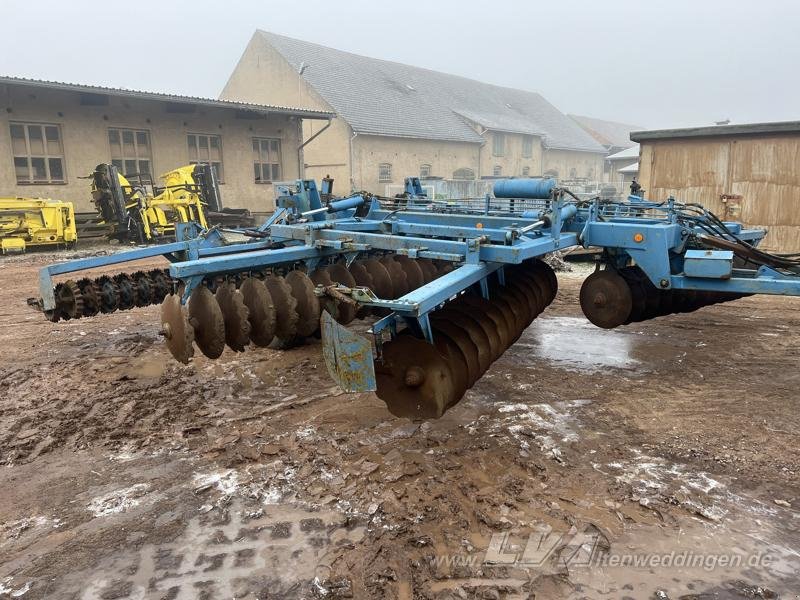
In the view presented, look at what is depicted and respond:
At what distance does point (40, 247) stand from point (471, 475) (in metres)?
11.9

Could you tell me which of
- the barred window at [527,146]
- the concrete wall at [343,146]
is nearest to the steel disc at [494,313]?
the concrete wall at [343,146]

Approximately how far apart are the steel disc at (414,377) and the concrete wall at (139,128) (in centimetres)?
1321

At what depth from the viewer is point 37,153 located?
13.6 m

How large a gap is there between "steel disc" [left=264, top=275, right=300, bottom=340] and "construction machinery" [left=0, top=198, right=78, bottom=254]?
9.75 metres

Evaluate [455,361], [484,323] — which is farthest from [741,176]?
[455,361]

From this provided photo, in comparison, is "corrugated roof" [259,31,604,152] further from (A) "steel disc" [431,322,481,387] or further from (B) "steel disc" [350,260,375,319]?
(A) "steel disc" [431,322,481,387]

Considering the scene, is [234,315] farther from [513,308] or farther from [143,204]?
[143,204]

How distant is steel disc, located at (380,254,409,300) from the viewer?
17.8 feet

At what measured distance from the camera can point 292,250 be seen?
4469 millimetres

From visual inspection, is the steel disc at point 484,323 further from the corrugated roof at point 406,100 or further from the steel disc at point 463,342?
the corrugated roof at point 406,100

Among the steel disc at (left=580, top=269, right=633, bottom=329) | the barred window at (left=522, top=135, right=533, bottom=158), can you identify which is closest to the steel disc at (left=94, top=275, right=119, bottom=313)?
the steel disc at (left=580, top=269, right=633, bottom=329)

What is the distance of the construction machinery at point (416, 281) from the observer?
11.0ft

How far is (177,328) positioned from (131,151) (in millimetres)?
13290

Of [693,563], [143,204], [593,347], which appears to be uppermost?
[143,204]
